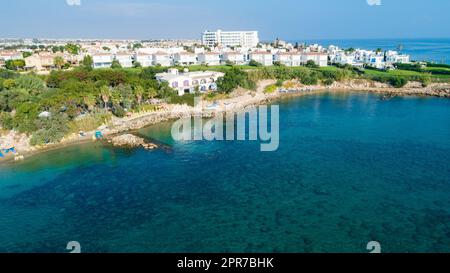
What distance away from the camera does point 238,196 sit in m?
16.2

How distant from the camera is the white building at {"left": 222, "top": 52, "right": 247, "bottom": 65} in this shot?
199 ft

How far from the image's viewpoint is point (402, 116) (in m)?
31.2

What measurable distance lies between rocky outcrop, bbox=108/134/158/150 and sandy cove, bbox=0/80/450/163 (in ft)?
6.33

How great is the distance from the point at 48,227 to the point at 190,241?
6329 mm

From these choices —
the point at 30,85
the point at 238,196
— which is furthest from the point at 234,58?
the point at 238,196

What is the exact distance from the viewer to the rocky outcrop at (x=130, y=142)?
76.2 ft

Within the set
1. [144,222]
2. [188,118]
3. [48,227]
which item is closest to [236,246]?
[144,222]

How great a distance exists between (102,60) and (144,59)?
23.7 feet

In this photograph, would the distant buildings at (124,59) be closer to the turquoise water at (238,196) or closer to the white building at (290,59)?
the white building at (290,59)

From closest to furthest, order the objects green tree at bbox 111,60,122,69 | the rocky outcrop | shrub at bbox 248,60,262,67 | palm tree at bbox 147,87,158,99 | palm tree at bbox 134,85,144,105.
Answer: the rocky outcrop < palm tree at bbox 134,85,144,105 < palm tree at bbox 147,87,158,99 < green tree at bbox 111,60,122,69 < shrub at bbox 248,60,262,67

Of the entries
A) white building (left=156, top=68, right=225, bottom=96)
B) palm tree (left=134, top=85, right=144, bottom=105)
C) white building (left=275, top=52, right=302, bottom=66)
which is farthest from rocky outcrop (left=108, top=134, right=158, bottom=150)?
white building (left=275, top=52, right=302, bottom=66)

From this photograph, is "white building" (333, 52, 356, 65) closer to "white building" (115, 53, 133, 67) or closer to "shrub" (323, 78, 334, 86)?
"shrub" (323, 78, 334, 86)

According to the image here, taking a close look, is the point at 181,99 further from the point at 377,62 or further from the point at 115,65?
the point at 377,62

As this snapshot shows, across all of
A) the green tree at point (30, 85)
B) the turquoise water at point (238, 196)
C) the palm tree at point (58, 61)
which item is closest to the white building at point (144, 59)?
the palm tree at point (58, 61)
